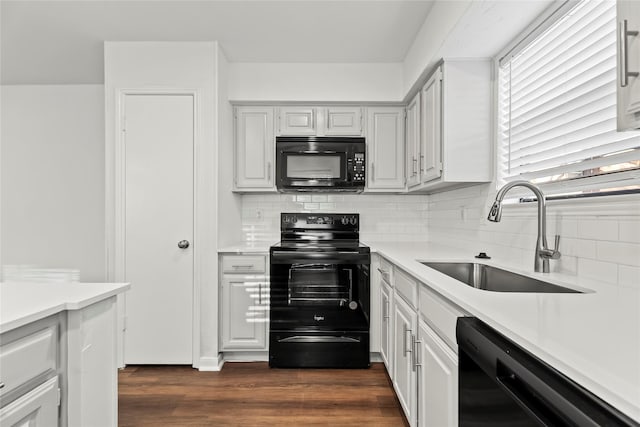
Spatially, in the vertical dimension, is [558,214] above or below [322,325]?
above

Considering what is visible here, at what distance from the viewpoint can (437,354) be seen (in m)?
1.47

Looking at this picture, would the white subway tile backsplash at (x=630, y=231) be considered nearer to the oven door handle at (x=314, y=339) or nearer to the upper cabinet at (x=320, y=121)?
the oven door handle at (x=314, y=339)

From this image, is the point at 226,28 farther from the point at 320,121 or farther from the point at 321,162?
the point at 321,162

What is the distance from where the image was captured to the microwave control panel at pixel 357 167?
3.28 meters

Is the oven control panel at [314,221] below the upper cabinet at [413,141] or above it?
below

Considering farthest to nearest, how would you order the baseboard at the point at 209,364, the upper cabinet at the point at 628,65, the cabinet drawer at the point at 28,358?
the baseboard at the point at 209,364, the cabinet drawer at the point at 28,358, the upper cabinet at the point at 628,65

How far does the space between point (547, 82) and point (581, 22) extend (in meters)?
0.30

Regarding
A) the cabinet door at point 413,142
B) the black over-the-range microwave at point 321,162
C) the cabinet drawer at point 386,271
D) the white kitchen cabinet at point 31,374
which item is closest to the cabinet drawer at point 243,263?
the black over-the-range microwave at point 321,162

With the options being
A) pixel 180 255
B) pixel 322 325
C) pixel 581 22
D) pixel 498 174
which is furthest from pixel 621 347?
pixel 180 255

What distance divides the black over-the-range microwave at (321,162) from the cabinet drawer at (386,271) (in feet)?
2.54

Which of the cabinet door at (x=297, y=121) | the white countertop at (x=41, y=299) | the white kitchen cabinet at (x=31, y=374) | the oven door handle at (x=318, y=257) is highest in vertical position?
the cabinet door at (x=297, y=121)

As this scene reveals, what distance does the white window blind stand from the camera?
56.8 inches

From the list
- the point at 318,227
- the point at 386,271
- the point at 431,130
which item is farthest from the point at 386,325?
the point at 431,130

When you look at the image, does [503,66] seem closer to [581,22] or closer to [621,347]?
[581,22]
